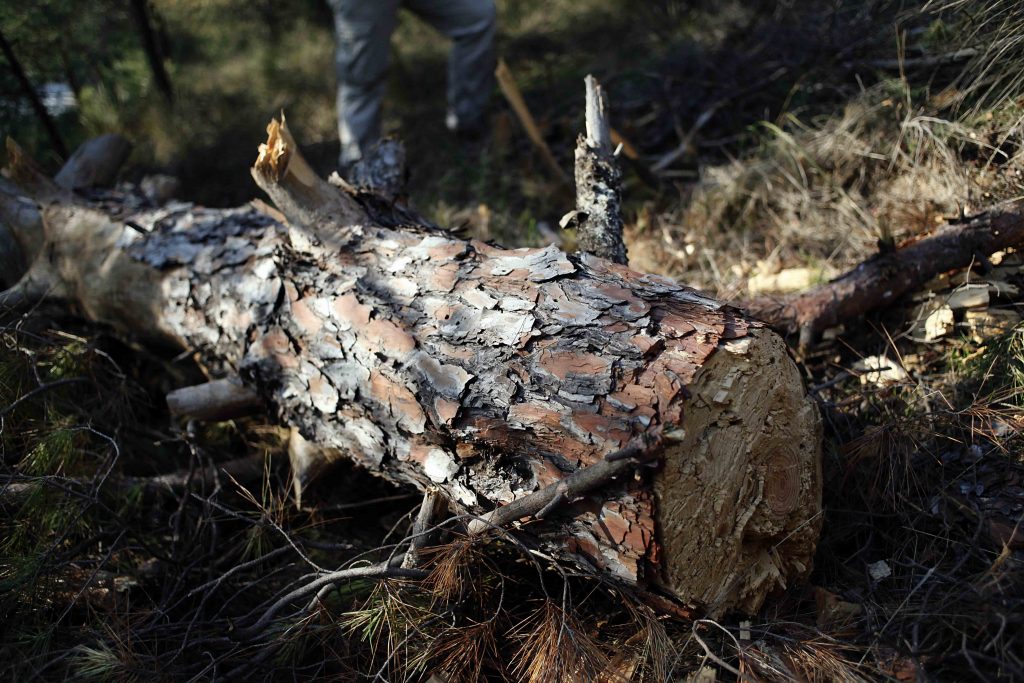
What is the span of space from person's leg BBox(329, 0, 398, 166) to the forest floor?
488 mm

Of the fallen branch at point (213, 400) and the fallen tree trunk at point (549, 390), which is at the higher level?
the fallen tree trunk at point (549, 390)

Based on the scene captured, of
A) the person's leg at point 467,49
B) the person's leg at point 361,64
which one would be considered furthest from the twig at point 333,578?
the person's leg at point 467,49

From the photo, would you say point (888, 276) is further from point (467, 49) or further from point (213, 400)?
point (467, 49)

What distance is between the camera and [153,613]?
1.99 meters

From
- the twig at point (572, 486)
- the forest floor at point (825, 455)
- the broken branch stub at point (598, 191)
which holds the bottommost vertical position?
the forest floor at point (825, 455)

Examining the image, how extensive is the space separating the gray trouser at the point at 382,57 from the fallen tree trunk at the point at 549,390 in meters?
1.99

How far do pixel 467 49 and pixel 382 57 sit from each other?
517 millimetres

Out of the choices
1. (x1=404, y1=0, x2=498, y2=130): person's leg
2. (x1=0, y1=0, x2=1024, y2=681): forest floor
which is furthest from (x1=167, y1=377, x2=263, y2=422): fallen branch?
(x1=404, y1=0, x2=498, y2=130): person's leg

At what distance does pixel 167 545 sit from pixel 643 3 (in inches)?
176

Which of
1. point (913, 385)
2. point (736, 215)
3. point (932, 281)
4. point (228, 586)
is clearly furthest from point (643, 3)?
point (228, 586)

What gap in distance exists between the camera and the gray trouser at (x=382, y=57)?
12.9 ft

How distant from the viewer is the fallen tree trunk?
1.59 meters

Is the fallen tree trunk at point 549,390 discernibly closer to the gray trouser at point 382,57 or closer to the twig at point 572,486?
the twig at point 572,486

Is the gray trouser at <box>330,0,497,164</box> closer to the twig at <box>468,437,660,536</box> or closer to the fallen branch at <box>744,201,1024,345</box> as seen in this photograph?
the fallen branch at <box>744,201,1024,345</box>
